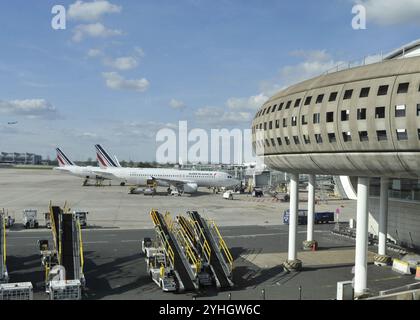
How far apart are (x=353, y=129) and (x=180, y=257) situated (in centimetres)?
1446

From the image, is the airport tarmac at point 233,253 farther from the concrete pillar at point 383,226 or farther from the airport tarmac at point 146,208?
the concrete pillar at point 383,226

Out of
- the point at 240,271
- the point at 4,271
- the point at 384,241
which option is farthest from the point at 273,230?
the point at 4,271

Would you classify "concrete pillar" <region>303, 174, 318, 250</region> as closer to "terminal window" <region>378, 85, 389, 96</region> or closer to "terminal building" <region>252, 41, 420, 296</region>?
"terminal building" <region>252, 41, 420, 296</region>

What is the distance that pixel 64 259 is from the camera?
29.1m

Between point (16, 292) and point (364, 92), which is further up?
point (364, 92)

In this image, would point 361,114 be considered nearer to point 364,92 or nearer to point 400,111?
point 364,92

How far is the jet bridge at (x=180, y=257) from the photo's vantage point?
28078 mm

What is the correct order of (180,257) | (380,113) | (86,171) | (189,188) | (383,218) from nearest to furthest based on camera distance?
1. (380,113)
2. (180,257)
3. (383,218)
4. (189,188)
5. (86,171)

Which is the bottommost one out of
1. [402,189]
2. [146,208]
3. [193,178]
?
[146,208]

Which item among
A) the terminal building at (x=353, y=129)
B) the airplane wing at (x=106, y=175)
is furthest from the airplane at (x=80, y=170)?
the terminal building at (x=353, y=129)

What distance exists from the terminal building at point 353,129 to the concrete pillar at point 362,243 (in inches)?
2.3

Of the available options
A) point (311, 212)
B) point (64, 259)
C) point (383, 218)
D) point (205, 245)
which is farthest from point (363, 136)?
point (64, 259)

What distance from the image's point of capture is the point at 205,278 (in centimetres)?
2900

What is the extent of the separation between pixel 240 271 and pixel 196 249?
13.3 ft
